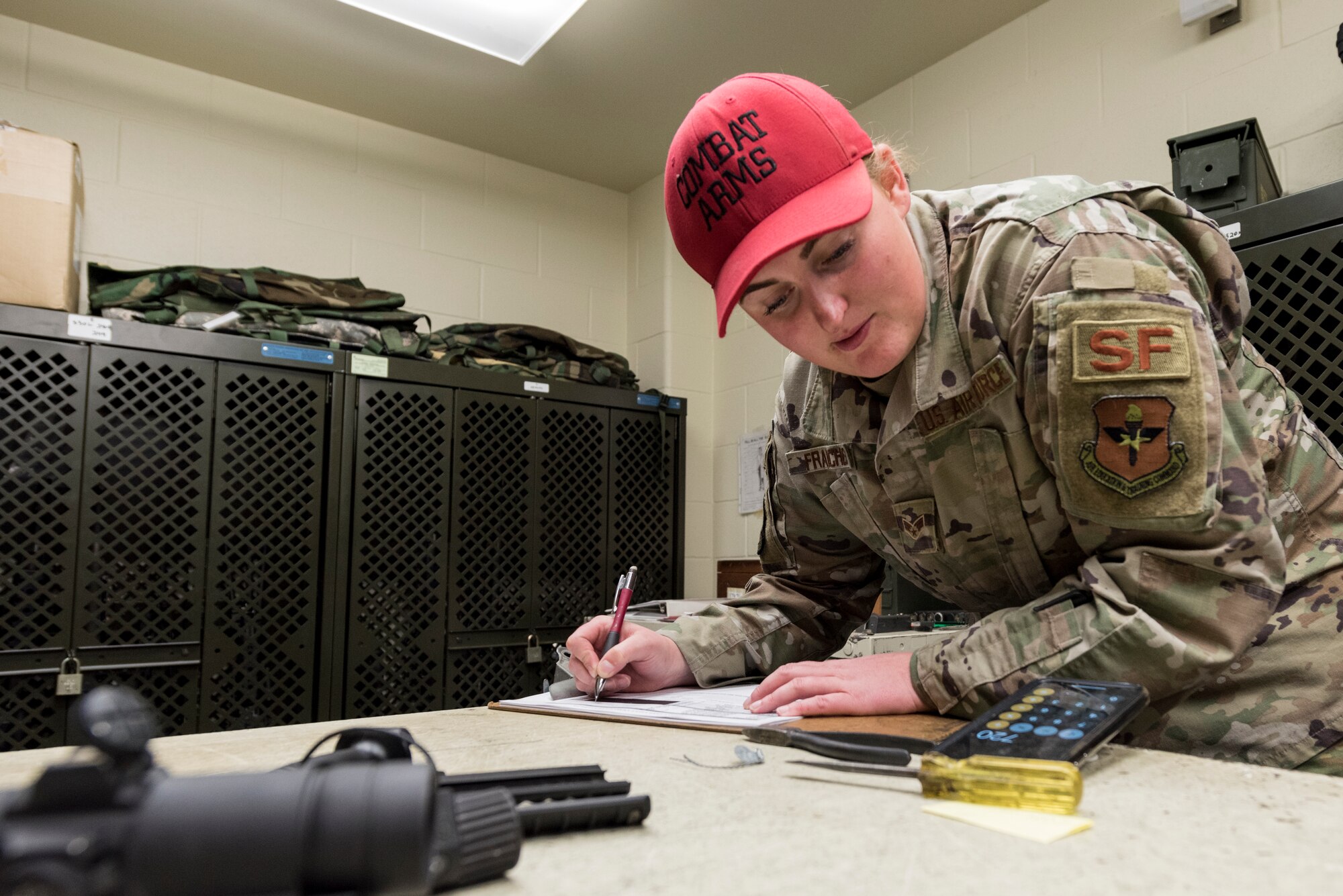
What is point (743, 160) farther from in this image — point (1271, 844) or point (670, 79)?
point (670, 79)

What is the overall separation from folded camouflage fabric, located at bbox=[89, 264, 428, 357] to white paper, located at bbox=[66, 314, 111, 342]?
164 millimetres

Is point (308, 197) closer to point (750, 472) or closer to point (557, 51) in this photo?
point (557, 51)

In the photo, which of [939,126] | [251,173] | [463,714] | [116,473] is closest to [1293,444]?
[463,714]

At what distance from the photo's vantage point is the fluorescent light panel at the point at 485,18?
2357 mm

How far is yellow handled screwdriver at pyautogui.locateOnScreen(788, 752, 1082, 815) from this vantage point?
0.46 meters

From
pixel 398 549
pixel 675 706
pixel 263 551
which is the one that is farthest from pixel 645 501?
pixel 675 706

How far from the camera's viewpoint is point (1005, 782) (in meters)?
0.48

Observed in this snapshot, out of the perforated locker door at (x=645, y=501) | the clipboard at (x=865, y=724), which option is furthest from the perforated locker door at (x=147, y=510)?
the clipboard at (x=865, y=724)

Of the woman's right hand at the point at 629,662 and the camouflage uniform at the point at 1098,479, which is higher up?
the camouflage uniform at the point at 1098,479

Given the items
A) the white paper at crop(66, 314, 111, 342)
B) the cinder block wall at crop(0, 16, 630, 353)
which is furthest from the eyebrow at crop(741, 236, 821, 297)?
the cinder block wall at crop(0, 16, 630, 353)

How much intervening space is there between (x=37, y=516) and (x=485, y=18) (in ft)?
5.58

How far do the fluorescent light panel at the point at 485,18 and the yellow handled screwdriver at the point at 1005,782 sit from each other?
2.30 meters

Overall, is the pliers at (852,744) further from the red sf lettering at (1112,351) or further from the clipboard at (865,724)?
the red sf lettering at (1112,351)

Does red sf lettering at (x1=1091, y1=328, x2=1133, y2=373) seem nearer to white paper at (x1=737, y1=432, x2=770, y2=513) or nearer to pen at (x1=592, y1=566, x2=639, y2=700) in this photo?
pen at (x1=592, y1=566, x2=639, y2=700)
